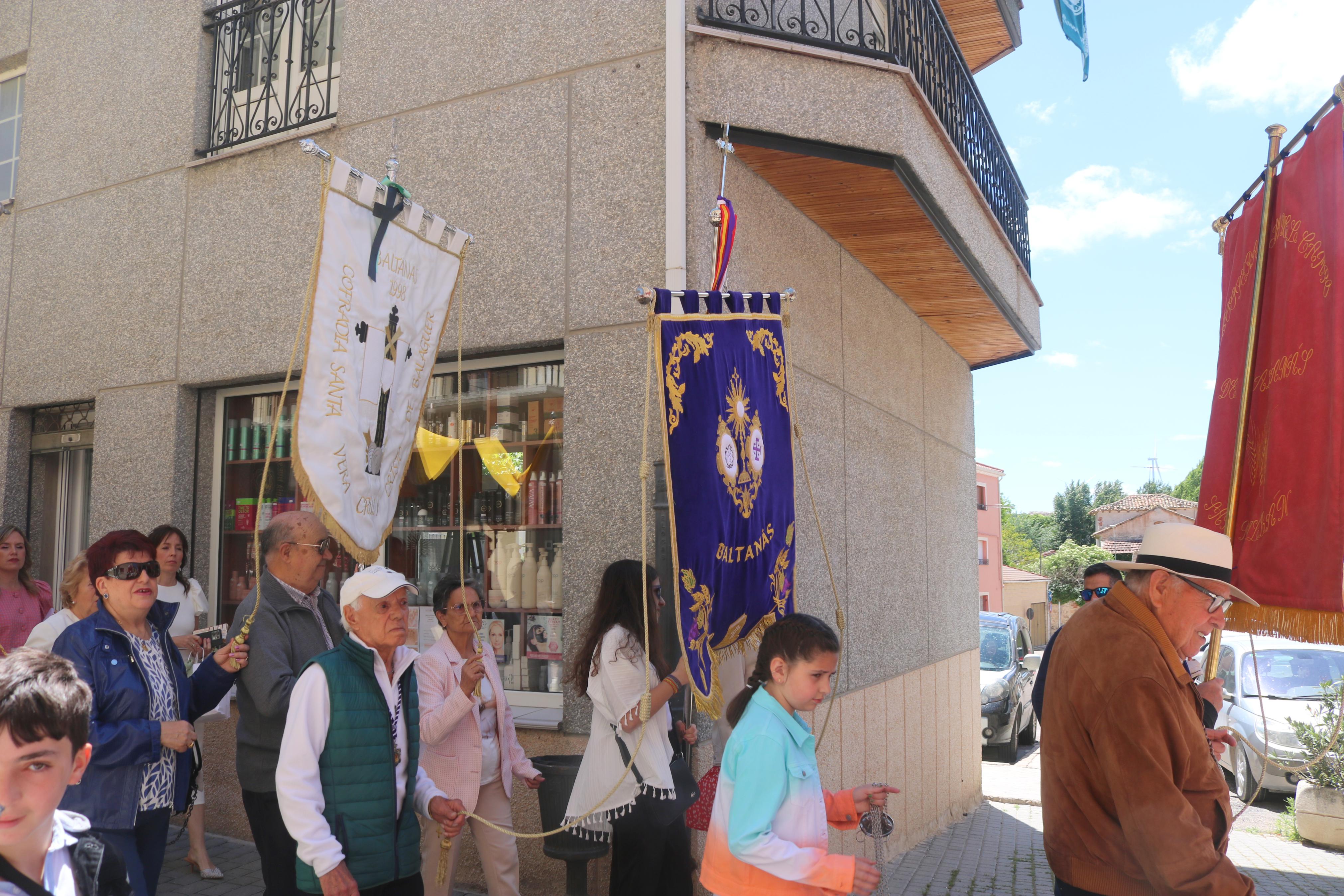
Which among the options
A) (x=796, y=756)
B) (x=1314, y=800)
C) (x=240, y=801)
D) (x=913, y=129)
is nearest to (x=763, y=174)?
(x=913, y=129)

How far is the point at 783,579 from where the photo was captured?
14.2ft

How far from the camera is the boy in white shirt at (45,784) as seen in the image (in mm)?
1860

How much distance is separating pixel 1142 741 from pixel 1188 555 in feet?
2.14

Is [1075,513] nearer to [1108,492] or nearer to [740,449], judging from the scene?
[1108,492]

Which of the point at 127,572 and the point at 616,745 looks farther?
the point at 616,745

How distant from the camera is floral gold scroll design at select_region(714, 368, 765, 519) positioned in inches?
155

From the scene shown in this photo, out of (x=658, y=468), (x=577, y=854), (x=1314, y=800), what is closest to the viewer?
(x=577, y=854)

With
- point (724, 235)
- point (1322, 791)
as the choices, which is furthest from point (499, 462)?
point (1322, 791)

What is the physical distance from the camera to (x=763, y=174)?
5.85 metres

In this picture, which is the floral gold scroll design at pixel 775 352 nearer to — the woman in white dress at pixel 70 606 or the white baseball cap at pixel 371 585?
the white baseball cap at pixel 371 585

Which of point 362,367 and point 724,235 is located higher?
point 724,235

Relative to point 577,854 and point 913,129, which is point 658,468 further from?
point 913,129

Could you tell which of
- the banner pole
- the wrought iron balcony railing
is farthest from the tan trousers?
the wrought iron balcony railing

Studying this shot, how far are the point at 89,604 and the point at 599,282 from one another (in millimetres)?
3016
